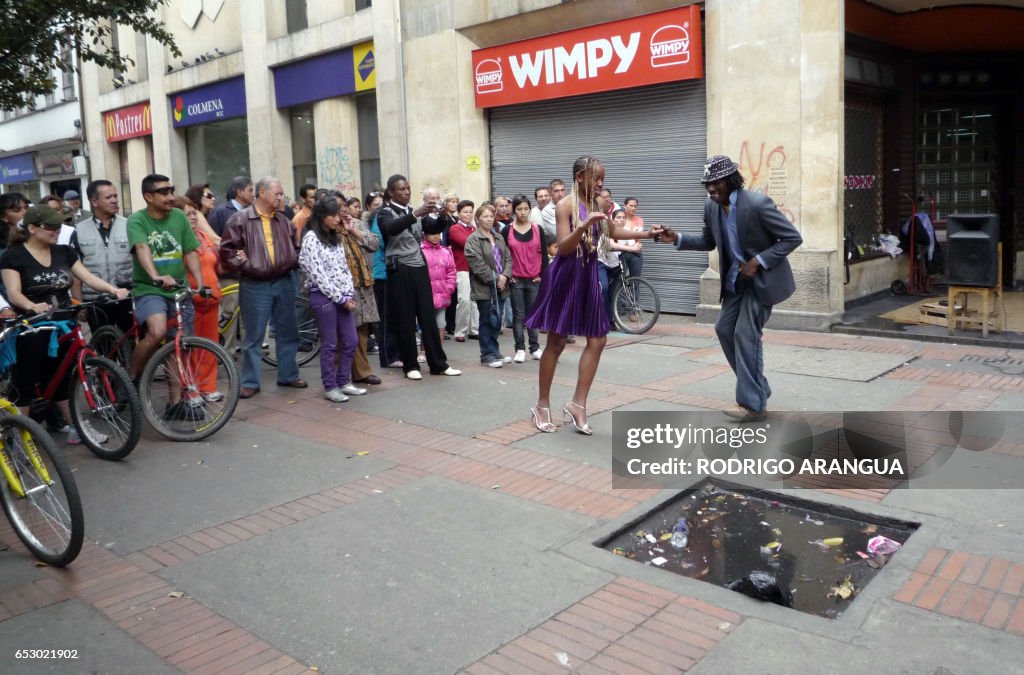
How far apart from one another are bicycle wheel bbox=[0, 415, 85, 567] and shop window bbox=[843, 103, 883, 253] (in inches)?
421

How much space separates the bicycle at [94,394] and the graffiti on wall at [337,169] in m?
12.0

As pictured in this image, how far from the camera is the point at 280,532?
4.74m

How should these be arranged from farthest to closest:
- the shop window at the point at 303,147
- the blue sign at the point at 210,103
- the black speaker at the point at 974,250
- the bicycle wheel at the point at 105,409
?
the blue sign at the point at 210,103
the shop window at the point at 303,147
the black speaker at the point at 974,250
the bicycle wheel at the point at 105,409

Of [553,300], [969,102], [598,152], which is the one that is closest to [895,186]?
[969,102]

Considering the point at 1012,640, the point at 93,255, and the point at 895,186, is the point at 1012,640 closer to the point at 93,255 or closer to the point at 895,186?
the point at 93,255

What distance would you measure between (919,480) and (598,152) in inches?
358

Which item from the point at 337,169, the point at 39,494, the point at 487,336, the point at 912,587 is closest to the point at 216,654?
the point at 39,494

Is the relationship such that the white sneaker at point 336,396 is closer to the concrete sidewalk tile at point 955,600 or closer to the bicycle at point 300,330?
the bicycle at point 300,330

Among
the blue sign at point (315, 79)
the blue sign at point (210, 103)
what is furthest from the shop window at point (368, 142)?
the blue sign at point (210, 103)

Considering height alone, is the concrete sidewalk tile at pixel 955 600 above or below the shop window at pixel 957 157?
below

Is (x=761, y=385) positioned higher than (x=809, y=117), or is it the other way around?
(x=809, y=117)

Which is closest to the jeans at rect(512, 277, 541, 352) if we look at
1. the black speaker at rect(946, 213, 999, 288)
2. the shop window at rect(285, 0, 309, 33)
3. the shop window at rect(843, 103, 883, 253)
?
the black speaker at rect(946, 213, 999, 288)

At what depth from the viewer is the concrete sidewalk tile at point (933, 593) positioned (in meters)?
3.72

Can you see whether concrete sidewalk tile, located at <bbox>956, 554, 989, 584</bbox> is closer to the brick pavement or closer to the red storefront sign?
the brick pavement
